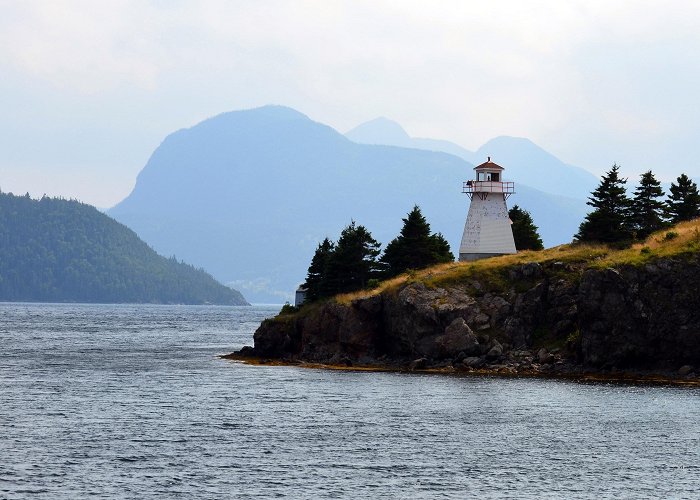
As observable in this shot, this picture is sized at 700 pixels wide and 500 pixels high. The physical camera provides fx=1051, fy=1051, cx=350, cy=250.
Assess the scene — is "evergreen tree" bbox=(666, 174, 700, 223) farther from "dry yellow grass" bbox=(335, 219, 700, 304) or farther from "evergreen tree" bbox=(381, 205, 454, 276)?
"evergreen tree" bbox=(381, 205, 454, 276)

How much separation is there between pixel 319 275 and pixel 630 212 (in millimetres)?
38885

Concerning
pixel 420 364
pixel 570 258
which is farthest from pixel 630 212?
pixel 420 364

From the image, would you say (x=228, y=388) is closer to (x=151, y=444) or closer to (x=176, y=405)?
(x=176, y=405)

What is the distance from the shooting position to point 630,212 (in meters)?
110

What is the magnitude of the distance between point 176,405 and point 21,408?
1029cm

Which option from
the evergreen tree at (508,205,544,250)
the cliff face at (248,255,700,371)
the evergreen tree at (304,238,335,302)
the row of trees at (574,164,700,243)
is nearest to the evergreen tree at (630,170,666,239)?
the row of trees at (574,164,700,243)

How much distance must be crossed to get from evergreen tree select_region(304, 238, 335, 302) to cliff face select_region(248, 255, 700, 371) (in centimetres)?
631

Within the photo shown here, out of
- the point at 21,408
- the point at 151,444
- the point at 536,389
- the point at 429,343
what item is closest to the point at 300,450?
the point at 151,444

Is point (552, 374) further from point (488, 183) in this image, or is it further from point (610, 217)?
point (488, 183)

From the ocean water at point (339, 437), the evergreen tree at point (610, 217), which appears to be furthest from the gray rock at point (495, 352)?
the evergreen tree at point (610, 217)

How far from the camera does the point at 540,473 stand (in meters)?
50.2

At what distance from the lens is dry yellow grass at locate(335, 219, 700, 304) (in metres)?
93.2

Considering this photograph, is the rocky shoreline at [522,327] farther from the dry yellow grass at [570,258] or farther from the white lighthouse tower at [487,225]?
the white lighthouse tower at [487,225]

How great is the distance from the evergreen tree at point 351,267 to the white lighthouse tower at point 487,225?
10507 mm
